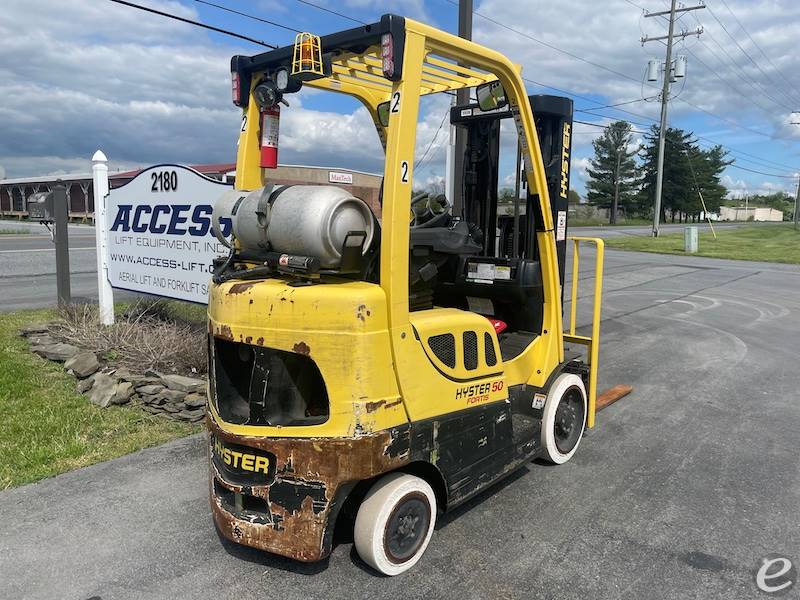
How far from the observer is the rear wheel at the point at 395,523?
299 cm

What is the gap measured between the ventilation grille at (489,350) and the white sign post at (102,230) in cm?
583

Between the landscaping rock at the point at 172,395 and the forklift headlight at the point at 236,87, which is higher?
the forklift headlight at the point at 236,87

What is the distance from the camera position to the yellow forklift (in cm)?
283

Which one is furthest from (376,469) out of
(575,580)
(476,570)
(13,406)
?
(13,406)

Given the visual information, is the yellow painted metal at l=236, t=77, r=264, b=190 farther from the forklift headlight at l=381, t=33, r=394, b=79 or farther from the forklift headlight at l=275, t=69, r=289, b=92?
A: the forklift headlight at l=381, t=33, r=394, b=79

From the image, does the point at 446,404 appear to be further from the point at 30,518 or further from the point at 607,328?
the point at 607,328

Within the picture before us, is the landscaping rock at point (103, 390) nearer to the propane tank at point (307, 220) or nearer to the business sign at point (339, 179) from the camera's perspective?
the propane tank at point (307, 220)

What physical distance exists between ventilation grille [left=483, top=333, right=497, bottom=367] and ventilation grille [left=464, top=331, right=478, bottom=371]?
9 cm

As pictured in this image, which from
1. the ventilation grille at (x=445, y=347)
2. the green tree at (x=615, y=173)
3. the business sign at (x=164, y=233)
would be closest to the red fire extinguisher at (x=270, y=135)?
the ventilation grille at (x=445, y=347)

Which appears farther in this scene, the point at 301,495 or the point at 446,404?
the point at 446,404

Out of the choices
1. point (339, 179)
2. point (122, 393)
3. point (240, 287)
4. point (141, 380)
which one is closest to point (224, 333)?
point (240, 287)

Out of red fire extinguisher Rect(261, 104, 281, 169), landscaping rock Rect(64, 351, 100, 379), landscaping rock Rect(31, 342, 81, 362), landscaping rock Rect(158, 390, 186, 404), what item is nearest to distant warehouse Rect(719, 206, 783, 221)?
landscaping rock Rect(31, 342, 81, 362)

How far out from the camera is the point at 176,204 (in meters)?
6.57

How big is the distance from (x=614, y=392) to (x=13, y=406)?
→ 18.5 feet
